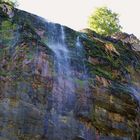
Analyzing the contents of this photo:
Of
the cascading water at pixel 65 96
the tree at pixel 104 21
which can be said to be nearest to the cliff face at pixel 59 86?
the cascading water at pixel 65 96

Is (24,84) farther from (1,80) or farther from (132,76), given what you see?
(132,76)

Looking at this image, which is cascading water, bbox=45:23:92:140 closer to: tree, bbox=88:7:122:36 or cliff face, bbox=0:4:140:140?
cliff face, bbox=0:4:140:140

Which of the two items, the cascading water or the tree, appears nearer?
the cascading water

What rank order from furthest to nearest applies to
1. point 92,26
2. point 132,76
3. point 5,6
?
point 92,26, point 132,76, point 5,6

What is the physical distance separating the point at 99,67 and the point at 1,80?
7776mm

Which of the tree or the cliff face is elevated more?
the tree

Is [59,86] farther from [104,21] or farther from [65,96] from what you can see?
[104,21]

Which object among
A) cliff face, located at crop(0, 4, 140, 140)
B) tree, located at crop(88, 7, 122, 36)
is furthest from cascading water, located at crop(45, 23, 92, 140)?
tree, located at crop(88, 7, 122, 36)

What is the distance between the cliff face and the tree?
63.5ft

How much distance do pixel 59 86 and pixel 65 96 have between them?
0.68 m

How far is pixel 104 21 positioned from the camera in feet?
155

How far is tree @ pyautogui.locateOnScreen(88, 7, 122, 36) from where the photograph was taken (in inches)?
1799

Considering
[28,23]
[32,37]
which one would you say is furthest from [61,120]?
[28,23]

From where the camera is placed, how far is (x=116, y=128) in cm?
2203
